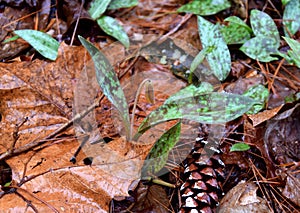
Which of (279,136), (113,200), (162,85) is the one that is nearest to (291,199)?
Result: (279,136)

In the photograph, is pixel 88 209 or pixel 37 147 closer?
pixel 88 209

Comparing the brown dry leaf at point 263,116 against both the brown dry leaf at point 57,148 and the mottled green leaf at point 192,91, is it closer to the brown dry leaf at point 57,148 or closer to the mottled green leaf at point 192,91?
the mottled green leaf at point 192,91

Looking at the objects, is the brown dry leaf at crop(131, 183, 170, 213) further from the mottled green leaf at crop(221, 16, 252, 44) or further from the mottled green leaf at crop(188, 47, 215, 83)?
the mottled green leaf at crop(221, 16, 252, 44)

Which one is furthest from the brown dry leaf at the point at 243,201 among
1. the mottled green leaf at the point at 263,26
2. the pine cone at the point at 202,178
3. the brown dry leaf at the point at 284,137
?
the mottled green leaf at the point at 263,26

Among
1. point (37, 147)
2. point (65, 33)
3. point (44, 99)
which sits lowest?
point (37, 147)

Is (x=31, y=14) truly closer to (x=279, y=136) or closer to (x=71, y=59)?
(x=71, y=59)

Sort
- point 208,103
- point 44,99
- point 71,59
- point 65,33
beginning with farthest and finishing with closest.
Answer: point 65,33, point 71,59, point 44,99, point 208,103
